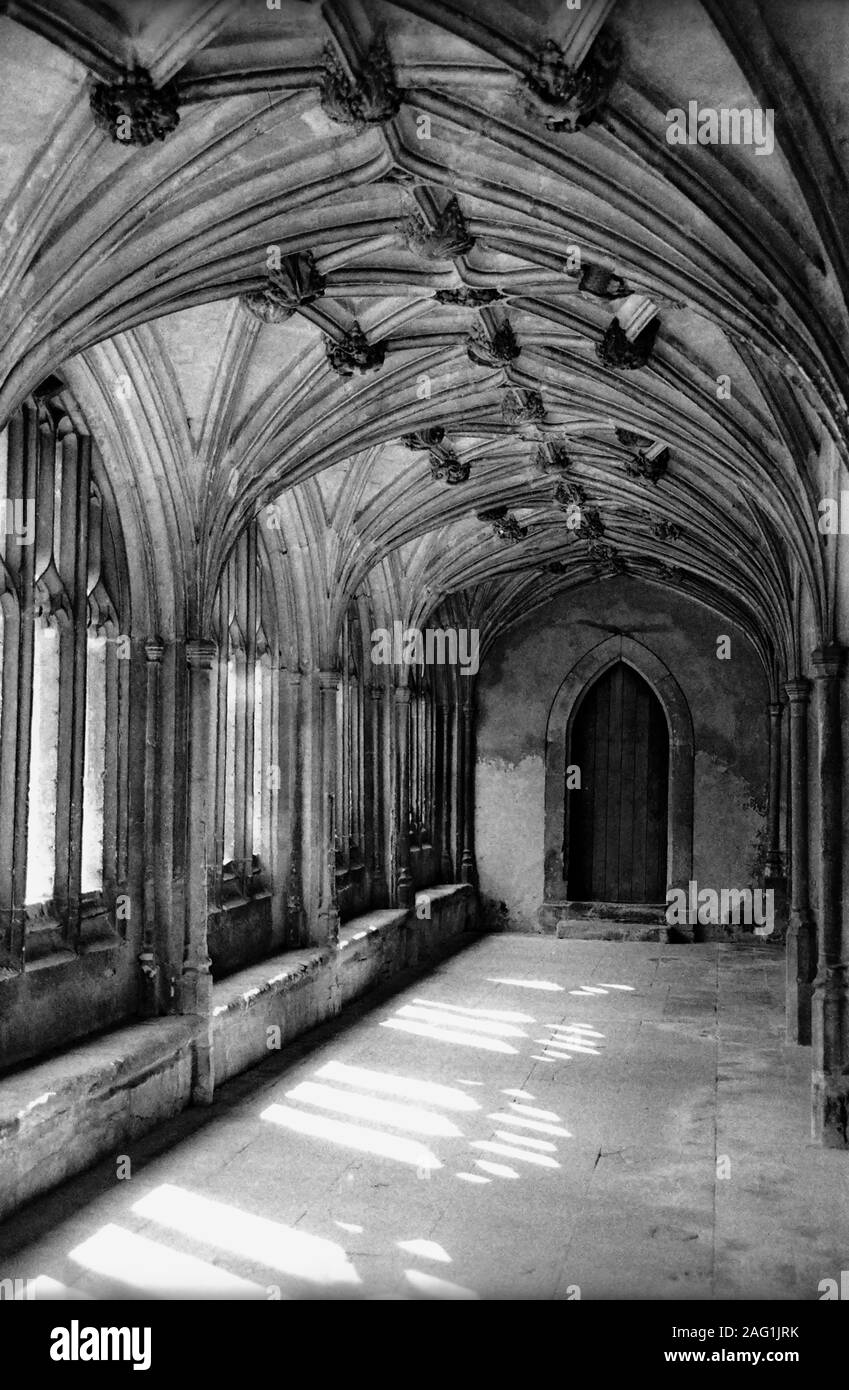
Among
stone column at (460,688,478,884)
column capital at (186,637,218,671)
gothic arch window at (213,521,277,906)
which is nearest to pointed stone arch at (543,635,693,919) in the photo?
stone column at (460,688,478,884)

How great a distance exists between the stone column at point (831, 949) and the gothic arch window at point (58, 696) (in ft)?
13.3

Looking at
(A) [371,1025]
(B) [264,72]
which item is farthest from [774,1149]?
(B) [264,72]

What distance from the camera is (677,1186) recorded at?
630cm

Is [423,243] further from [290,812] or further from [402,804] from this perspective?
[402,804]

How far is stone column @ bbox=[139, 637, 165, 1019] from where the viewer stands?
26.3 feet

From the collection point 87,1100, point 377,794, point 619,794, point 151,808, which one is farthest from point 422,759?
point 87,1100

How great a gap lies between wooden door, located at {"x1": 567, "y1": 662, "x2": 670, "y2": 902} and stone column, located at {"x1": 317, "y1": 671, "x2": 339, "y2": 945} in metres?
6.75

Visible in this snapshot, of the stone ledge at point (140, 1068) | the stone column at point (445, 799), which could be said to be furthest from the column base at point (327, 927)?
the stone column at point (445, 799)

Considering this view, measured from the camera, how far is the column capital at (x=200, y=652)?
829cm

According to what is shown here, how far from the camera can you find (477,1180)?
21.0 ft

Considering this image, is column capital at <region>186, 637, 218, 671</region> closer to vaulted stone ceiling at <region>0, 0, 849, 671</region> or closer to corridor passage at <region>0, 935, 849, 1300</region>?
vaulted stone ceiling at <region>0, 0, 849, 671</region>

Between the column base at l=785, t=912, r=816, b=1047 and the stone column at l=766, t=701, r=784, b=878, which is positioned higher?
the stone column at l=766, t=701, r=784, b=878
